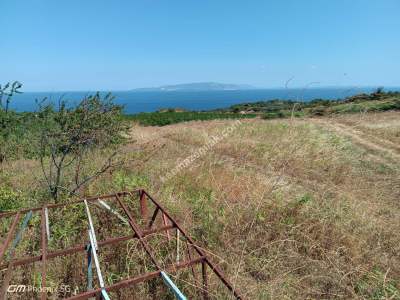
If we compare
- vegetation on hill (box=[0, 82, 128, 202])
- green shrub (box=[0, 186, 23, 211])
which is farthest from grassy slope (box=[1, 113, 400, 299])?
vegetation on hill (box=[0, 82, 128, 202])

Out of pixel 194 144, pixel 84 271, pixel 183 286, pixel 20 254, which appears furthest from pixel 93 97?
pixel 194 144

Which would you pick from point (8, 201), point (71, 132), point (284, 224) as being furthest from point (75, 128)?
point (284, 224)

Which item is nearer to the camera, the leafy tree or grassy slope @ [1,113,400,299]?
grassy slope @ [1,113,400,299]

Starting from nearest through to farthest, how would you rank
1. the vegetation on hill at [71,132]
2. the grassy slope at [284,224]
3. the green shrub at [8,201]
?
the grassy slope at [284,224] → the green shrub at [8,201] → the vegetation on hill at [71,132]

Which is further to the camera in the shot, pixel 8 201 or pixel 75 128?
pixel 75 128

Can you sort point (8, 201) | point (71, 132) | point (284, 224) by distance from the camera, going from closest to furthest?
1. point (284, 224)
2. point (8, 201)
3. point (71, 132)

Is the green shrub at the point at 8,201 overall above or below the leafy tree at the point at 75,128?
below

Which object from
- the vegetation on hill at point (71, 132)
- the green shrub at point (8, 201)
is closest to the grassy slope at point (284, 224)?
the green shrub at point (8, 201)

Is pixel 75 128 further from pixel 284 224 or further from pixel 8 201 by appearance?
pixel 284 224

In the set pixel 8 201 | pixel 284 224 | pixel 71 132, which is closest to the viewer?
pixel 284 224

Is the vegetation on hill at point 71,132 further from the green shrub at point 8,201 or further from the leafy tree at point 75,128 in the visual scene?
the green shrub at point 8,201

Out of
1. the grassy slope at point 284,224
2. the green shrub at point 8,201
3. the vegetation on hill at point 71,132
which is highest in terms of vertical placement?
the vegetation on hill at point 71,132

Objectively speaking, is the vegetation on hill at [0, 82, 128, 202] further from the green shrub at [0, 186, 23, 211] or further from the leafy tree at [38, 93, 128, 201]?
the green shrub at [0, 186, 23, 211]

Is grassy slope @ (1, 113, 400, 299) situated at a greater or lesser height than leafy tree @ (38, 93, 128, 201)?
lesser
